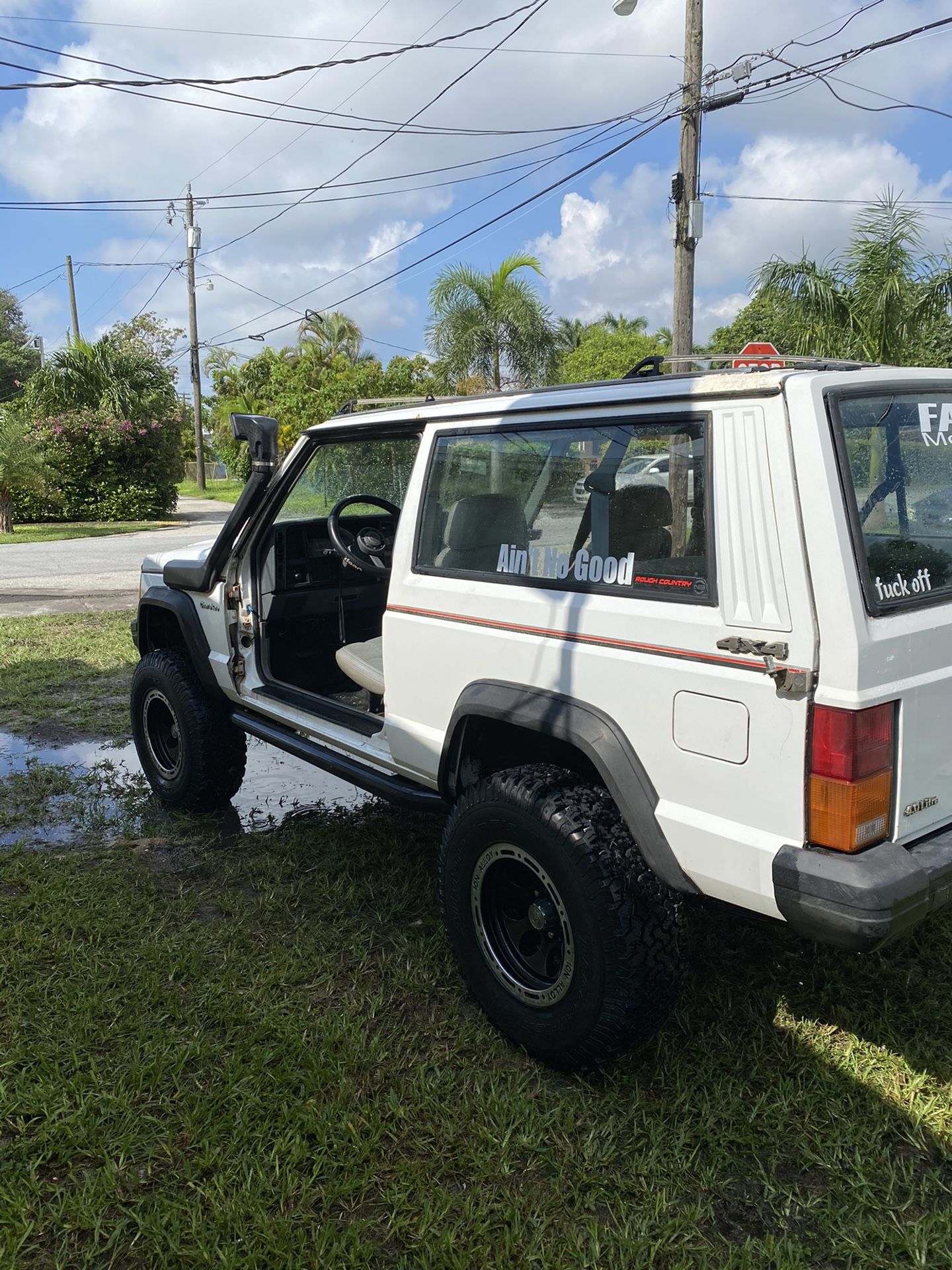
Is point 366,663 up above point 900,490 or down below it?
below

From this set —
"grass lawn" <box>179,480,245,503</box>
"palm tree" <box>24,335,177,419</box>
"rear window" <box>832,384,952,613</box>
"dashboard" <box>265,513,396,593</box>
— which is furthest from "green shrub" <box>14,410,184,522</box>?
"rear window" <box>832,384,952,613</box>

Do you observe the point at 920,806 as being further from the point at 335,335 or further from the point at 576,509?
the point at 335,335

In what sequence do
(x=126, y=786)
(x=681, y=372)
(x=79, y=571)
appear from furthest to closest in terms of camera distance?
(x=79, y=571) → (x=126, y=786) → (x=681, y=372)

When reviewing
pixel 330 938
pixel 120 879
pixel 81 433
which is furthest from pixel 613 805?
pixel 81 433

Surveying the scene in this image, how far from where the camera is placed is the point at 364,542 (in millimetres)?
4141

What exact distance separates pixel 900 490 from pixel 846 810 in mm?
888

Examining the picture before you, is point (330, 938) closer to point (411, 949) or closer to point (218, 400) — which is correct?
point (411, 949)

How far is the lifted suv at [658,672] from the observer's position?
7.06 ft

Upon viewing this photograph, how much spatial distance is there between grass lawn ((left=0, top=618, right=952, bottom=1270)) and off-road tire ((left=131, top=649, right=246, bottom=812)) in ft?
2.77

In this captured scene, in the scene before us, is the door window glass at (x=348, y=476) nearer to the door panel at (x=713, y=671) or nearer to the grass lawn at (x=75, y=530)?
the door panel at (x=713, y=671)

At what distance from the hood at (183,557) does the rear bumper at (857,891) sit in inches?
117

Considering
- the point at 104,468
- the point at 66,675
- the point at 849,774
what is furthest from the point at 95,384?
the point at 849,774

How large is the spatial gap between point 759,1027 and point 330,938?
1.49 meters

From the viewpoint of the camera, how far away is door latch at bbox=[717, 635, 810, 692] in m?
2.14
